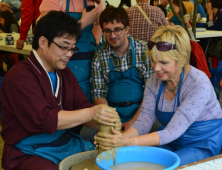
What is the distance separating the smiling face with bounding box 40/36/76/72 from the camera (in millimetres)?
1935

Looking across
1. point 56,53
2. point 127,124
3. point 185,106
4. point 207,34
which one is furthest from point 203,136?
point 207,34

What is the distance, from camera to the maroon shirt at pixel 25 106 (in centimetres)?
174

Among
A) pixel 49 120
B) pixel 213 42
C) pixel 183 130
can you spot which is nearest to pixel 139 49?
pixel 183 130

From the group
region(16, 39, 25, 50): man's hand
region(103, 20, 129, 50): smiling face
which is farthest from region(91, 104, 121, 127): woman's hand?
region(16, 39, 25, 50): man's hand

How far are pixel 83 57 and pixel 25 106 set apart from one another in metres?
1.15

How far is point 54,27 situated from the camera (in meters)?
1.91

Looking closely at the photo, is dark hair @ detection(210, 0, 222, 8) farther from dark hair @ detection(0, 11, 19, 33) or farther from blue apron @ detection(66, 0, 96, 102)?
blue apron @ detection(66, 0, 96, 102)

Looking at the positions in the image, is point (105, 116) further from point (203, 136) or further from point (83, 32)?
point (83, 32)

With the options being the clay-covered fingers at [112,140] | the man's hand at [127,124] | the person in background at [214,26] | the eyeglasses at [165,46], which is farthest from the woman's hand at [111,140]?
the person in background at [214,26]

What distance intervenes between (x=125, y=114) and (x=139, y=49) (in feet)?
2.04

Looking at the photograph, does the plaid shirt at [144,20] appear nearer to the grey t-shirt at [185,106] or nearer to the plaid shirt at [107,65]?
the plaid shirt at [107,65]

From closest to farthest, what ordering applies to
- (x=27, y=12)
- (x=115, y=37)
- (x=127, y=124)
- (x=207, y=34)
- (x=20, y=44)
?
(x=127, y=124), (x=115, y=37), (x=27, y=12), (x=20, y=44), (x=207, y=34)

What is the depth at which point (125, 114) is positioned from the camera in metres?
2.78

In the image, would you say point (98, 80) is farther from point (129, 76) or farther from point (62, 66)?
point (62, 66)
